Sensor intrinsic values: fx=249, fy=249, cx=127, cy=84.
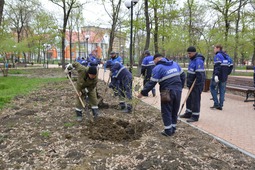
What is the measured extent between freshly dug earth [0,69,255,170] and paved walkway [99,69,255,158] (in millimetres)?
331

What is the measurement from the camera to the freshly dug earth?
371cm

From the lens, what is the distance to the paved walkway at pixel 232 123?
4.67m

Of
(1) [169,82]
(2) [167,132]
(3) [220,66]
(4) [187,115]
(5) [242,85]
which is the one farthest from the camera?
(5) [242,85]

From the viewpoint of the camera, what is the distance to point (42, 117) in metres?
6.23

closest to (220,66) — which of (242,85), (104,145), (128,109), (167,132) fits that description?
(128,109)

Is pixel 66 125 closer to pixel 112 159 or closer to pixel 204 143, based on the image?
pixel 112 159

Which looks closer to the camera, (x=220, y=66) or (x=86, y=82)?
(x=86, y=82)

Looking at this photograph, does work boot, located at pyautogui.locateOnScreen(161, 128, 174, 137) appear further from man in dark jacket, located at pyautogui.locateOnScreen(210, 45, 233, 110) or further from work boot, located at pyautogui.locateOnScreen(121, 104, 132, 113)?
man in dark jacket, located at pyautogui.locateOnScreen(210, 45, 233, 110)

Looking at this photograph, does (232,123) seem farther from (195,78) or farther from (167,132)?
(167,132)

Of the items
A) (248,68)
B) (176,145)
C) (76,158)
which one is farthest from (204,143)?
(248,68)

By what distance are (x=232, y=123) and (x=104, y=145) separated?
10.9 feet

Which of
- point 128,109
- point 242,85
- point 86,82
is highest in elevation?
point 86,82

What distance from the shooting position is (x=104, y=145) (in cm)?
438

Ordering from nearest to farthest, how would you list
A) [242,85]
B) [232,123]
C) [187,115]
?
[232,123] < [187,115] < [242,85]
